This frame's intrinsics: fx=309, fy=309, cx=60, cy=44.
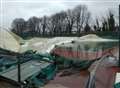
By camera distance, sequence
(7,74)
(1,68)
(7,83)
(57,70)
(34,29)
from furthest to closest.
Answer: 1. (34,29)
2. (57,70)
3. (1,68)
4. (7,74)
5. (7,83)

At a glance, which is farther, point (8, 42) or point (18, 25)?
point (18, 25)

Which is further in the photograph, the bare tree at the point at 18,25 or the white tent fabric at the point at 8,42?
the bare tree at the point at 18,25

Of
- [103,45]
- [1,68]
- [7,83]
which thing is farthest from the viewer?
[103,45]

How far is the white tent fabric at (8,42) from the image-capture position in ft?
62.3

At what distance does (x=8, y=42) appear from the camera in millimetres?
19672

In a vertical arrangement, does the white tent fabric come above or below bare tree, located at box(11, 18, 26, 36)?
below

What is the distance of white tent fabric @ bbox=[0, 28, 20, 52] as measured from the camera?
19000 mm

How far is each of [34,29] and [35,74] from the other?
72.8ft

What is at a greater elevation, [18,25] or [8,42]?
[18,25]

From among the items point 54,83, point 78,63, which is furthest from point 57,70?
point 54,83

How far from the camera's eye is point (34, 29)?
34500mm

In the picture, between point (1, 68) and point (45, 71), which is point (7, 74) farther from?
point (45, 71)

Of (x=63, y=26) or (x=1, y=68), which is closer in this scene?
(x=1, y=68)

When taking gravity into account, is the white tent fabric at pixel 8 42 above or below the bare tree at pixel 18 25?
below
